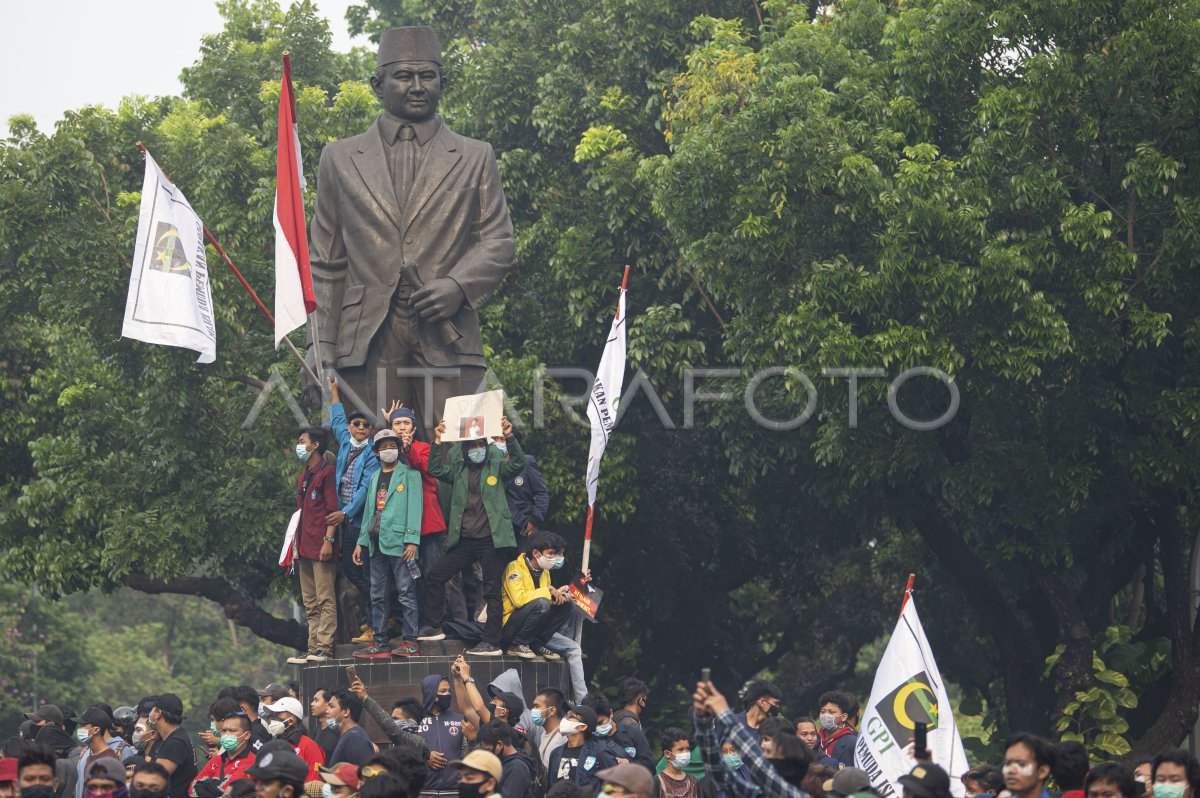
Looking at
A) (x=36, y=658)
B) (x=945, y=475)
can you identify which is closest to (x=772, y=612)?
(x=945, y=475)

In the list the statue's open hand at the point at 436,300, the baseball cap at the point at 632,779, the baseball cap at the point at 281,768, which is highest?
the statue's open hand at the point at 436,300

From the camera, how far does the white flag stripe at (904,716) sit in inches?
496

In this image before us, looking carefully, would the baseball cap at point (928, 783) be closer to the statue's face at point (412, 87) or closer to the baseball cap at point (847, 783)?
the baseball cap at point (847, 783)

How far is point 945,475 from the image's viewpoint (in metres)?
21.4

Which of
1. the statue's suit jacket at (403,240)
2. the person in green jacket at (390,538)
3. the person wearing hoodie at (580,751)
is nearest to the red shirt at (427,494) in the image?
the person in green jacket at (390,538)

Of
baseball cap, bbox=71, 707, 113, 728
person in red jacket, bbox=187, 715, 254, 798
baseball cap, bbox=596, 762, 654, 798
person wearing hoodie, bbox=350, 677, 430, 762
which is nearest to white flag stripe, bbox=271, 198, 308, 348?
baseball cap, bbox=71, 707, 113, 728

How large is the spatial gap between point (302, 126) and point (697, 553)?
7.47 metres

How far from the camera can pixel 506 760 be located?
442 inches

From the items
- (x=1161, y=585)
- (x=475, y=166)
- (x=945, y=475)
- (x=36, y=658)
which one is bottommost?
(x=36, y=658)

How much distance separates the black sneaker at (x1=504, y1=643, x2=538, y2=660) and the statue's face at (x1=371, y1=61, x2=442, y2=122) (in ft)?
15.3

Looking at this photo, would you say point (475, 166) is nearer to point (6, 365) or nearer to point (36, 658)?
point (6, 365)

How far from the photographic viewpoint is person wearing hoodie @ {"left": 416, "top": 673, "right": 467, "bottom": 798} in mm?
12375

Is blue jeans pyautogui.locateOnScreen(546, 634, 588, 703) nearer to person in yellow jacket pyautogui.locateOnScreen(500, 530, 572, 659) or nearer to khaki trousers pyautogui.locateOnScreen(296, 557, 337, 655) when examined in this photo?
person in yellow jacket pyautogui.locateOnScreen(500, 530, 572, 659)

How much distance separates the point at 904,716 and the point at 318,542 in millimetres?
4859
